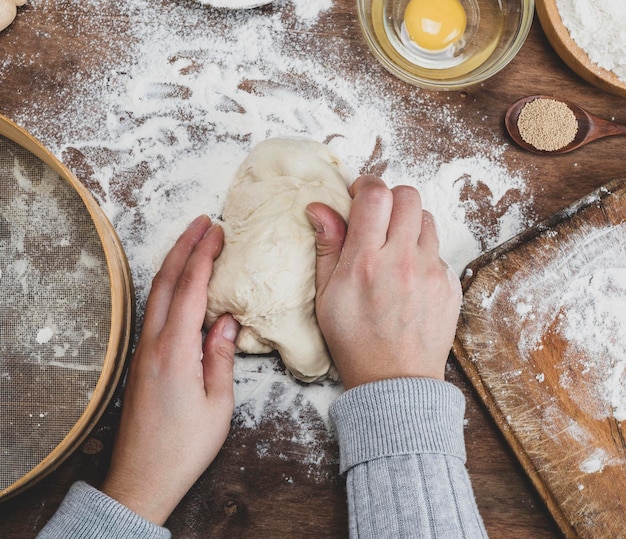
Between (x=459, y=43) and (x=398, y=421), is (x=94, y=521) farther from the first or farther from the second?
(x=459, y=43)

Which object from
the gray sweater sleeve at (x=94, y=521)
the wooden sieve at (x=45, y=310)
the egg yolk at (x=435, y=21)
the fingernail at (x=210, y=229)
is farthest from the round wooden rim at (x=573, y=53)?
the gray sweater sleeve at (x=94, y=521)

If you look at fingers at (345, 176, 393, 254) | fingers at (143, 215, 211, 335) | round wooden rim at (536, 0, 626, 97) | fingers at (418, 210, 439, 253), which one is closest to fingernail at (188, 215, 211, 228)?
fingers at (143, 215, 211, 335)

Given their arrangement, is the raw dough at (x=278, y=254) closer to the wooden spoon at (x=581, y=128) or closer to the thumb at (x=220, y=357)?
the thumb at (x=220, y=357)

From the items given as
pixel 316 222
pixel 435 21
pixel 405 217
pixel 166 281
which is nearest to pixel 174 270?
pixel 166 281

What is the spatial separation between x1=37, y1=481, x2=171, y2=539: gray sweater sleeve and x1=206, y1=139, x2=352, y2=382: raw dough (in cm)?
28

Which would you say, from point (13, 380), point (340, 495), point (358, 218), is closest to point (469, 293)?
point (358, 218)

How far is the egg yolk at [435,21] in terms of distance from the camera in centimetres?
101

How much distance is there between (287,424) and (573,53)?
29.8 inches

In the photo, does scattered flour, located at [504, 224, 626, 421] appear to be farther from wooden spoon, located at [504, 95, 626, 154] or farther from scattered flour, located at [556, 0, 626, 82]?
scattered flour, located at [556, 0, 626, 82]

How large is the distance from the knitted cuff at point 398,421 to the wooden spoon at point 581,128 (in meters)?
0.45

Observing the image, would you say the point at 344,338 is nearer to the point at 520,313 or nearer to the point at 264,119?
the point at 520,313

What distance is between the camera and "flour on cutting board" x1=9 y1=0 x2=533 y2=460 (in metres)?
1.01

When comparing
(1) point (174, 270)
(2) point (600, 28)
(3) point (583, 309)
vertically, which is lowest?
(1) point (174, 270)

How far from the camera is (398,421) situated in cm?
82
